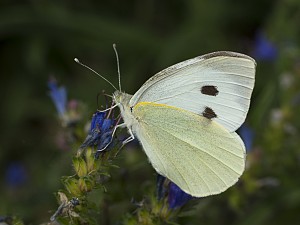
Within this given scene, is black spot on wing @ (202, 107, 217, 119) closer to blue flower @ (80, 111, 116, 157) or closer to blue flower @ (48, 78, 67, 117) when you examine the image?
blue flower @ (80, 111, 116, 157)

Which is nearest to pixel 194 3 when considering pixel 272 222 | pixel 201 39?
pixel 201 39

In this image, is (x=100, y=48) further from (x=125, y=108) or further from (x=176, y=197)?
(x=176, y=197)

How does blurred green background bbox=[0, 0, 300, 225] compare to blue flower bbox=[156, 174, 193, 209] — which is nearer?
blue flower bbox=[156, 174, 193, 209]

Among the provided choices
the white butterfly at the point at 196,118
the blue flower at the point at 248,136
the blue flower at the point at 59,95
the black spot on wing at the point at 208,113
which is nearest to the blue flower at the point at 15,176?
the blue flower at the point at 59,95

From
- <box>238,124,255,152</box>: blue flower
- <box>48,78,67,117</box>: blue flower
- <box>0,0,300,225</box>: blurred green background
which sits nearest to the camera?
<box>48,78,67,117</box>: blue flower

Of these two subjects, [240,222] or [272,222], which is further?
[272,222]

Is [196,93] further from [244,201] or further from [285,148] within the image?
[285,148]

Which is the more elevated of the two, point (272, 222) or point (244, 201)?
point (244, 201)

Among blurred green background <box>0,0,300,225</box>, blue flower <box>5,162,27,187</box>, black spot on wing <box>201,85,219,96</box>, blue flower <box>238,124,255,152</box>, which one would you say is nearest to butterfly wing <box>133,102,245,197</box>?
black spot on wing <box>201,85,219,96</box>

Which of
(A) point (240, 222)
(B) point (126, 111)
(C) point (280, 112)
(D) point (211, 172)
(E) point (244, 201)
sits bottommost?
(A) point (240, 222)
